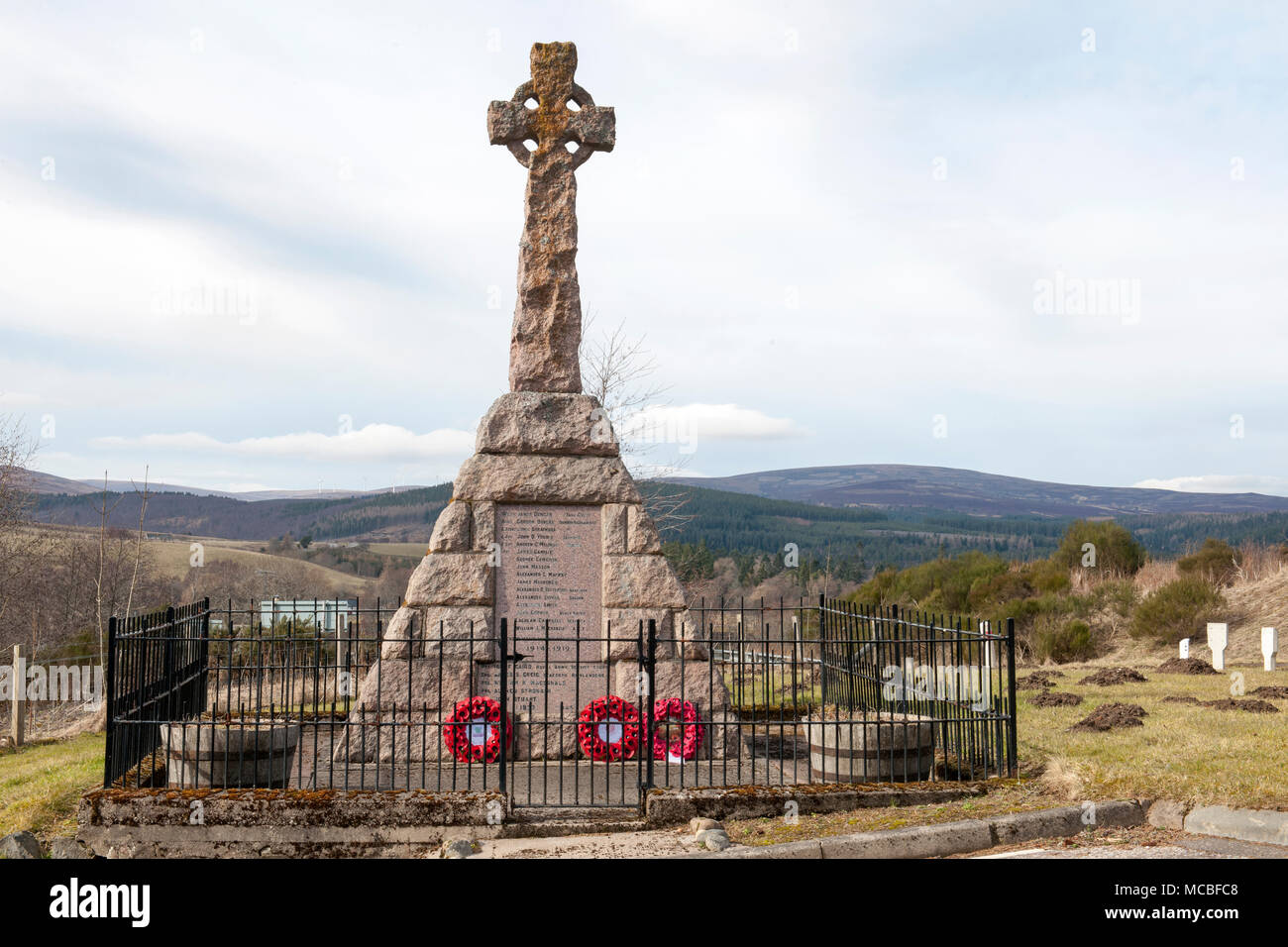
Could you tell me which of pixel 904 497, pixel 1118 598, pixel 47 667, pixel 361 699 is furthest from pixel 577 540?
pixel 904 497

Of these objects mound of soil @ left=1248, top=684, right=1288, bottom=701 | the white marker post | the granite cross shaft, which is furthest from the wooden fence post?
the white marker post

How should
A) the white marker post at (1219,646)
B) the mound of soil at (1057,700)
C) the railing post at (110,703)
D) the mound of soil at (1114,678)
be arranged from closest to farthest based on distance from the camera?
the railing post at (110,703)
the mound of soil at (1057,700)
the mound of soil at (1114,678)
the white marker post at (1219,646)

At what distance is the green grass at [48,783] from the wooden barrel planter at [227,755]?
753 mm

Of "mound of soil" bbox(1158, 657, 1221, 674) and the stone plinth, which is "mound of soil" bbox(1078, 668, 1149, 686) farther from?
the stone plinth

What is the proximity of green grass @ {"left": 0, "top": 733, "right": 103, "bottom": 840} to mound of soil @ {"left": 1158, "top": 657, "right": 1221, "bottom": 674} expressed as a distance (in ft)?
47.1

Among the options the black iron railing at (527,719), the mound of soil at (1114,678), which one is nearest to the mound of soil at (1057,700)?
the mound of soil at (1114,678)

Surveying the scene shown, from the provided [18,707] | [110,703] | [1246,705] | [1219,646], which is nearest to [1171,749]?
[1246,705]

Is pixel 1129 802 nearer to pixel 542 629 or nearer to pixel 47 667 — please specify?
pixel 542 629

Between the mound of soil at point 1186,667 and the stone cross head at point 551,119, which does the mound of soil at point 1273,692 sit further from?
the stone cross head at point 551,119

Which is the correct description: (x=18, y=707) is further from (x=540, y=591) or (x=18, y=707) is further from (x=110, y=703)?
(x=540, y=591)

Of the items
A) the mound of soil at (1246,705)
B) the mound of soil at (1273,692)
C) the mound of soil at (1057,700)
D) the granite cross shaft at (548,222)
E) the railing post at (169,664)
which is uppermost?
the granite cross shaft at (548,222)

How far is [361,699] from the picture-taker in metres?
7.63

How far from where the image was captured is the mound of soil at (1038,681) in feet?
43.7
